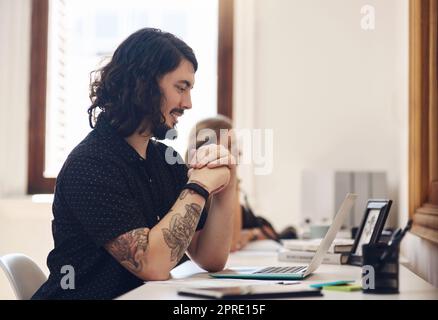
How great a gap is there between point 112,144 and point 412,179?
38.9 inches

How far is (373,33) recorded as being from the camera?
3.31 m

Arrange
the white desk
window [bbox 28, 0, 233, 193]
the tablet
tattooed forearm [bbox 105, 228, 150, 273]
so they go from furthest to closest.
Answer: window [bbox 28, 0, 233, 193], tattooed forearm [bbox 105, 228, 150, 273], the white desk, the tablet

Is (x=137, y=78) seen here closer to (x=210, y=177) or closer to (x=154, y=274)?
(x=210, y=177)

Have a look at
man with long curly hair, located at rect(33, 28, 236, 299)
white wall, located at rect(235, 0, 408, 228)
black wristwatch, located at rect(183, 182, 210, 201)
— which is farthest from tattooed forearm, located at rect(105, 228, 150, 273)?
white wall, located at rect(235, 0, 408, 228)

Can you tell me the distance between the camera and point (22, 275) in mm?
1369

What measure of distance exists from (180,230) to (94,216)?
17 centimetres

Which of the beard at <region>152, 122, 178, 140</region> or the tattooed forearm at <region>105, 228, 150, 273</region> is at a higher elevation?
the beard at <region>152, 122, 178, 140</region>

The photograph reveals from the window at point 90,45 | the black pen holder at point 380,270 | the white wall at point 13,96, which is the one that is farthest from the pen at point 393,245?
the white wall at point 13,96

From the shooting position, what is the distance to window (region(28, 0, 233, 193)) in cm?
339

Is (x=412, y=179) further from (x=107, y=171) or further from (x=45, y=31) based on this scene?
(x=45, y=31)

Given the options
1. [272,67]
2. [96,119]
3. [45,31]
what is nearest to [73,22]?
[45,31]

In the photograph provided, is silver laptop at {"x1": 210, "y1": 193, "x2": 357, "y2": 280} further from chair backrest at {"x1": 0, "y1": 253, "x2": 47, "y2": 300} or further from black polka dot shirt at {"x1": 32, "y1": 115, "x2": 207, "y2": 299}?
chair backrest at {"x1": 0, "y1": 253, "x2": 47, "y2": 300}

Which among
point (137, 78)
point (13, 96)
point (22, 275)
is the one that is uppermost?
point (13, 96)

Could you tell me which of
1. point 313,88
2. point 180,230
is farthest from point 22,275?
point 313,88
